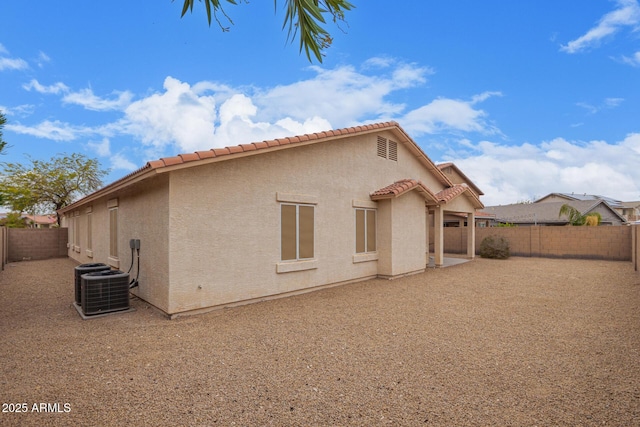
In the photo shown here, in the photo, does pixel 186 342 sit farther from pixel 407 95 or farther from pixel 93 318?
pixel 407 95

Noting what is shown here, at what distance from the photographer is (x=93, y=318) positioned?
698cm

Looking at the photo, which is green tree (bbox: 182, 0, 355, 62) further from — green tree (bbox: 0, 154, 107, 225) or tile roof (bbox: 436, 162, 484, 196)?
green tree (bbox: 0, 154, 107, 225)

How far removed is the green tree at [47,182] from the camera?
2934 cm

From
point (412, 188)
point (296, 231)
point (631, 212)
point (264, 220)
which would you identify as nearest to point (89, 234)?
point (264, 220)

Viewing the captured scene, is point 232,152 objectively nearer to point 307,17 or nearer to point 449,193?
point 307,17

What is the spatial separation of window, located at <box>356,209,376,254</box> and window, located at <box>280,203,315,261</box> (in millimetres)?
2207

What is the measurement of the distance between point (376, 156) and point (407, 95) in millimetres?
3205

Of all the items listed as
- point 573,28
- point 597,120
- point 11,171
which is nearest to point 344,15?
point 573,28

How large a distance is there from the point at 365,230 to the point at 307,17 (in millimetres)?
8185

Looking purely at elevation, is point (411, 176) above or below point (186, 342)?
above

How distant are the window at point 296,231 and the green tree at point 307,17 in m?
5.00

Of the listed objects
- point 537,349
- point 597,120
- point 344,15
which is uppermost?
point 597,120

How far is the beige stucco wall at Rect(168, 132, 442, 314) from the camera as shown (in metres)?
7.12

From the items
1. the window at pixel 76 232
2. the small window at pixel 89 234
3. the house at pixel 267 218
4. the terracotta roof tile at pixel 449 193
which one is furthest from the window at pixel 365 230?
the window at pixel 76 232
